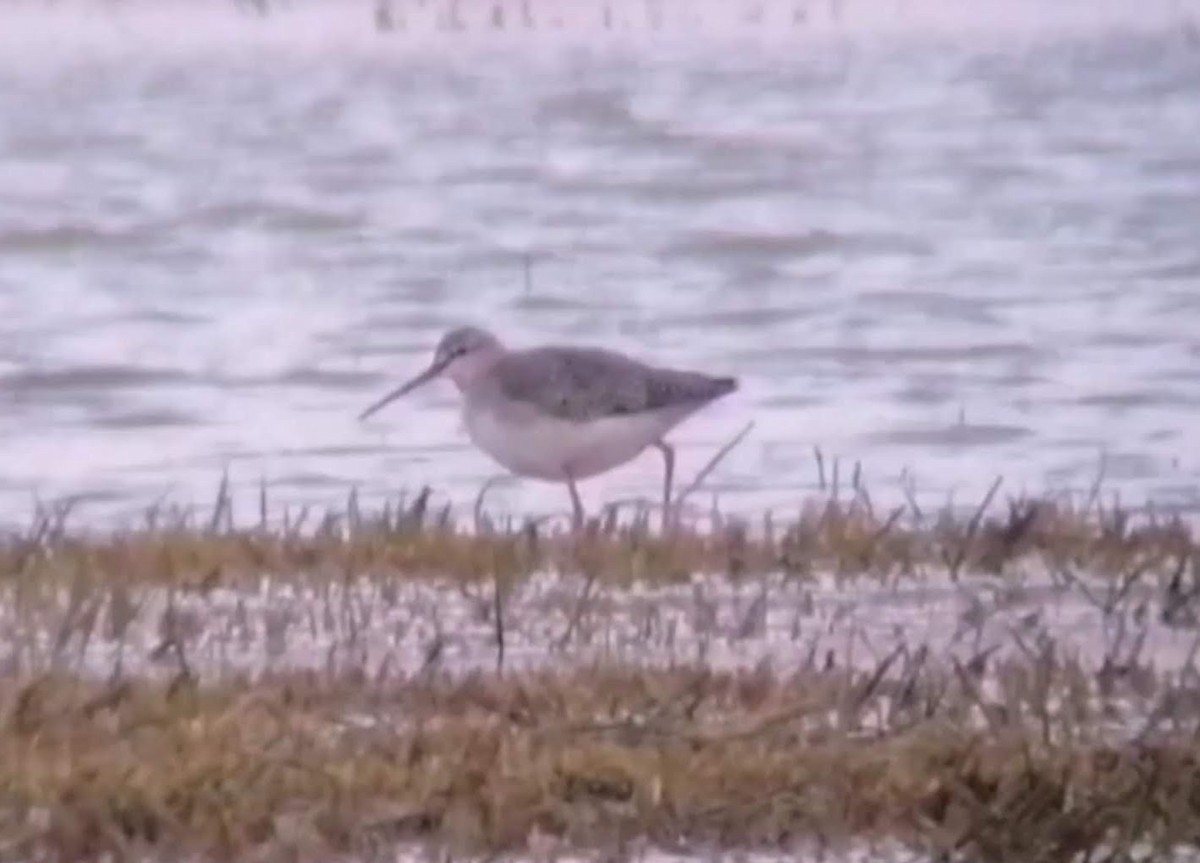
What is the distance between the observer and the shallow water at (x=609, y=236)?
45.5ft

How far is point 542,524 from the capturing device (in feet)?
35.7

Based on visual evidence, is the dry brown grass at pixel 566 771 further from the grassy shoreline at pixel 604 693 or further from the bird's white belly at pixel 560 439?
the bird's white belly at pixel 560 439

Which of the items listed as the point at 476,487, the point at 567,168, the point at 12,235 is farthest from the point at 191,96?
the point at 476,487

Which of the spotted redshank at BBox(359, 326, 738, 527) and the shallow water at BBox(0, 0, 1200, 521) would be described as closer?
the spotted redshank at BBox(359, 326, 738, 527)

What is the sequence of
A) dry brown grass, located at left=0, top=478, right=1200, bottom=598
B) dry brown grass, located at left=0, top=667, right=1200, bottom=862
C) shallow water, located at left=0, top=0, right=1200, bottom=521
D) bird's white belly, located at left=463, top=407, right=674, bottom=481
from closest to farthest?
dry brown grass, located at left=0, top=667, right=1200, bottom=862, dry brown grass, located at left=0, top=478, right=1200, bottom=598, bird's white belly, located at left=463, top=407, right=674, bottom=481, shallow water, located at left=0, top=0, right=1200, bottom=521

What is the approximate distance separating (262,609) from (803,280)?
985 cm

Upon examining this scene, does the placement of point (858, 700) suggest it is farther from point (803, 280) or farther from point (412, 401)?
point (803, 280)

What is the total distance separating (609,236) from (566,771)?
41.5 feet

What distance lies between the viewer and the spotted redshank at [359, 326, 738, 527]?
34.8 feet

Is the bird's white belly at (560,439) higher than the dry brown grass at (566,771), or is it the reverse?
the dry brown grass at (566,771)

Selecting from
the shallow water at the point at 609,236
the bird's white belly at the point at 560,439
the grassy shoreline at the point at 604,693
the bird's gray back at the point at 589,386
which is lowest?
the shallow water at the point at 609,236

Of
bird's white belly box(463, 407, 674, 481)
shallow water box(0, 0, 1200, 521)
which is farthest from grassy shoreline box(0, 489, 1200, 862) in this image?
shallow water box(0, 0, 1200, 521)

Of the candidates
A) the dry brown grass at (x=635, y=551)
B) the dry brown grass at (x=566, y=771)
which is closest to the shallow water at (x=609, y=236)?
the dry brown grass at (x=635, y=551)

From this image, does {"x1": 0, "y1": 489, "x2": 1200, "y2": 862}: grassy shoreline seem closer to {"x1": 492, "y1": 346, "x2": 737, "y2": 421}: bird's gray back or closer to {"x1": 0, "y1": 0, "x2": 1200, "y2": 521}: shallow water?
{"x1": 492, "y1": 346, "x2": 737, "y2": 421}: bird's gray back
